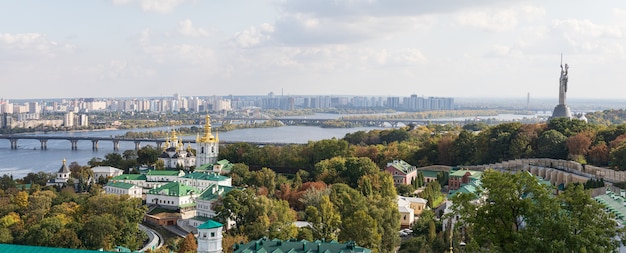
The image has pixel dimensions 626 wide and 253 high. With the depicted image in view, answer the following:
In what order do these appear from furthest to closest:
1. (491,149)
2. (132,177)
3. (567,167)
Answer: (132,177), (491,149), (567,167)

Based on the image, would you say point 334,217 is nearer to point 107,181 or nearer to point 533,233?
point 533,233

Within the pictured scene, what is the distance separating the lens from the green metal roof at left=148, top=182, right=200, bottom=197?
19.8 m

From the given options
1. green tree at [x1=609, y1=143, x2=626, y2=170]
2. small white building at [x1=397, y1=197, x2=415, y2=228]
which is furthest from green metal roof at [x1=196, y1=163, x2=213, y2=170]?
green tree at [x1=609, y1=143, x2=626, y2=170]

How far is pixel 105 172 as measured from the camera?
25.1 m

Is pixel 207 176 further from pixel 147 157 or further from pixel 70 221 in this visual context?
pixel 70 221

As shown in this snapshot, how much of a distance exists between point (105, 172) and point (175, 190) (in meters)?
6.43

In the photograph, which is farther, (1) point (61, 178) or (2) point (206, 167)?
(2) point (206, 167)

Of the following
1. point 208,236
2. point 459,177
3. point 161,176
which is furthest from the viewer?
point 161,176

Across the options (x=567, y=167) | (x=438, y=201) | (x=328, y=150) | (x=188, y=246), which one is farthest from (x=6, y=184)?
(x=567, y=167)

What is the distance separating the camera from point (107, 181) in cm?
2369

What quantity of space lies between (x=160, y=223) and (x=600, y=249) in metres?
14.0

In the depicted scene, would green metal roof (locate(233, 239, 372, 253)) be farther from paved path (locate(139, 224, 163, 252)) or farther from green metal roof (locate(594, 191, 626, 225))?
paved path (locate(139, 224, 163, 252))

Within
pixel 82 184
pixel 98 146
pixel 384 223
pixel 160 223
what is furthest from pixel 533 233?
pixel 98 146

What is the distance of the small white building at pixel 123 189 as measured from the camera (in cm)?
2137
